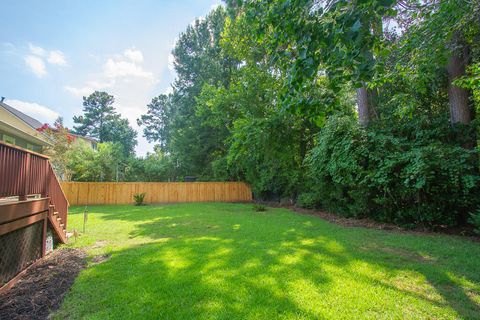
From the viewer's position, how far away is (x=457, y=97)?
20.1ft

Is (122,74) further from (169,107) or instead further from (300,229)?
(169,107)

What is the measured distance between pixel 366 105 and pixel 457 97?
231cm

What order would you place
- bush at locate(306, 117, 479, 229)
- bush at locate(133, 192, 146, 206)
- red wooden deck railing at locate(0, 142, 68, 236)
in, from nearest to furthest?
red wooden deck railing at locate(0, 142, 68, 236), bush at locate(306, 117, 479, 229), bush at locate(133, 192, 146, 206)

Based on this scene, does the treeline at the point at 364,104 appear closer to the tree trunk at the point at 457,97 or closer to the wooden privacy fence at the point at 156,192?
the tree trunk at the point at 457,97

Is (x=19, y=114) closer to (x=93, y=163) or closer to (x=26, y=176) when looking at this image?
(x=93, y=163)

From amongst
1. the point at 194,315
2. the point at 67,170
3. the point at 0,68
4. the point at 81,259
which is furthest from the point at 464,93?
the point at 67,170

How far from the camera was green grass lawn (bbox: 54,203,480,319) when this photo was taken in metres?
2.16

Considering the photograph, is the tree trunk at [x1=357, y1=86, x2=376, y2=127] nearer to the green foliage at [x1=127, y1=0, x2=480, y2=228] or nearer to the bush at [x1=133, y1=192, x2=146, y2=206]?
the green foliage at [x1=127, y1=0, x2=480, y2=228]

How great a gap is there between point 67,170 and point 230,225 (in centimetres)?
1334

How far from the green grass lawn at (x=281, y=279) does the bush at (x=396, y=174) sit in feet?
3.54

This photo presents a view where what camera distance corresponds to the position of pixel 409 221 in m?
6.08

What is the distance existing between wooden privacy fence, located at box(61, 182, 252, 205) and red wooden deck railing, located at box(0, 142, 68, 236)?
29.6 ft

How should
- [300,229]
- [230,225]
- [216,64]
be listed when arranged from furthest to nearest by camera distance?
1. [216,64]
2. [230,225]
3. [300,229]

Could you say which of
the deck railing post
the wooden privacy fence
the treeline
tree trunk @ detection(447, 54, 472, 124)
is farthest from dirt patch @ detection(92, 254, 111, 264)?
the wooden privacy fence
